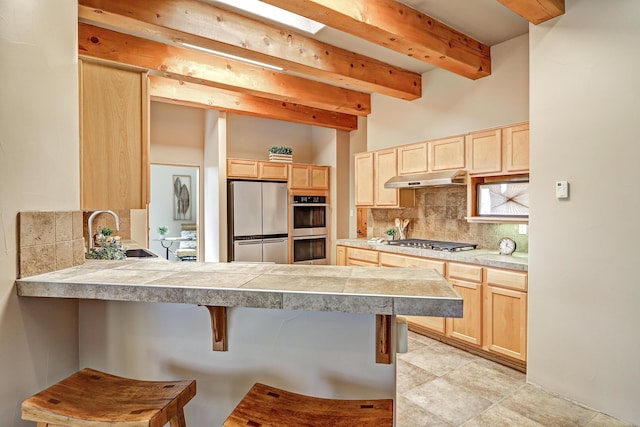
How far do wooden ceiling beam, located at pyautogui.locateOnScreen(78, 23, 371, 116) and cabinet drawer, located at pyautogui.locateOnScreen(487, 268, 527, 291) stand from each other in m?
2.74

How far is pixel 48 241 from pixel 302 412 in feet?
3.85

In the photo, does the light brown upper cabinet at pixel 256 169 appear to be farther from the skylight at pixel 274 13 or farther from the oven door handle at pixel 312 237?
the skylight at pixel 274 13

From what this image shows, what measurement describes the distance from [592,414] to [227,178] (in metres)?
4.43

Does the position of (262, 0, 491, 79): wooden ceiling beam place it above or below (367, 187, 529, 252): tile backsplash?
above

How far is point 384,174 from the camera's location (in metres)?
4.27

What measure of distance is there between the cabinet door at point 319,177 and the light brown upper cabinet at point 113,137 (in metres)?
3.82

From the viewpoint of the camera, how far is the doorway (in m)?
7.24

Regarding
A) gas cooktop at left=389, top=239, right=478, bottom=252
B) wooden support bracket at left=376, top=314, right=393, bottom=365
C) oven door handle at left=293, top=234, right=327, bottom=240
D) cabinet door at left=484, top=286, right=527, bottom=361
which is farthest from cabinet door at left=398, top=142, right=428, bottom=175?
wooden support bracket at left=376, top=314, right=393, bottom=365

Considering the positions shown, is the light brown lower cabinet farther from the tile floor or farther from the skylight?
the skylight

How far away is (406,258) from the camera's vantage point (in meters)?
3.62

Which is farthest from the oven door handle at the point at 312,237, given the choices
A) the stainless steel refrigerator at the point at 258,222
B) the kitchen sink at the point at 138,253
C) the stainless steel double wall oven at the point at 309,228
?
the kitchen sink at the point at 138,253

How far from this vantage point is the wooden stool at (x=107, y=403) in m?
1.04

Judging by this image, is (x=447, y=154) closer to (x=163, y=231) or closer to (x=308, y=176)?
(x=308, y=176)

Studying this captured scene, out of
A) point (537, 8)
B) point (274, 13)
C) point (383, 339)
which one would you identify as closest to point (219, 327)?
point (383, 339)
